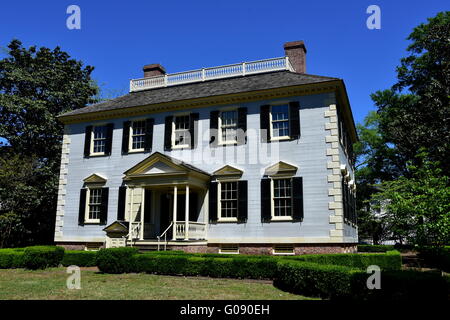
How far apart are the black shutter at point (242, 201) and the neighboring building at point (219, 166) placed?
50 mm

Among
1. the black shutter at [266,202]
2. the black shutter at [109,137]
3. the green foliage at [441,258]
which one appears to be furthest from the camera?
the black shutter at [109,137]

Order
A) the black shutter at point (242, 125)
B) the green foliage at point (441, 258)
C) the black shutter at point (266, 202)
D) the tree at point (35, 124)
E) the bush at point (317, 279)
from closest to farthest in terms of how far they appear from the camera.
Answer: the bush at point (317, 279) → the green foliage at point (441, 258) → the black shutter at point (266, 202) → the black shutter at point (242, 125) → the tree at point (35, 124)

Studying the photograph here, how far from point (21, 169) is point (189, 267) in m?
18.1

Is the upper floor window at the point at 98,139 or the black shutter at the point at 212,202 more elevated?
the upper floor window at the point at 98,139

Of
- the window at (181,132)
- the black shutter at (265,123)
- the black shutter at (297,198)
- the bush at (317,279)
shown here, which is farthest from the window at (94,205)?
the bush at (317,279)

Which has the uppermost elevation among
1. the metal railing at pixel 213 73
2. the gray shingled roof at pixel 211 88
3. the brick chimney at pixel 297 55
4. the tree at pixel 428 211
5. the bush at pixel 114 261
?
the brick chimney at pixel 297 55

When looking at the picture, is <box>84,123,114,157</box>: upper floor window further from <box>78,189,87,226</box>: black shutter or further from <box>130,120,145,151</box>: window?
<box>78,189,87,226</box>: black shutter

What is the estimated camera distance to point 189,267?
44.1ft

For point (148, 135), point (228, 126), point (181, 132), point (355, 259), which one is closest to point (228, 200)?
point (228, 126)

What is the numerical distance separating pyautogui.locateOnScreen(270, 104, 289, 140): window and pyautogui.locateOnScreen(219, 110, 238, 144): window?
1.99 metres

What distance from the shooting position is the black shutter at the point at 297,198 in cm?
1745

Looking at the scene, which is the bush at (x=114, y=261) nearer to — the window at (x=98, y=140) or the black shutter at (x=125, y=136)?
the black shutter at (x=125, y=136)

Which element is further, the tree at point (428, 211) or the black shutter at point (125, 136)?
the black shutter at point (125, 136)
